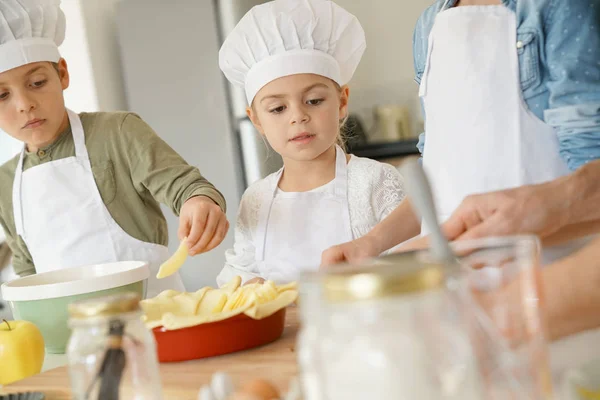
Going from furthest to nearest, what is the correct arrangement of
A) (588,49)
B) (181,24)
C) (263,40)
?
1. (181,24)
2. (263,40)
3. (588,49)

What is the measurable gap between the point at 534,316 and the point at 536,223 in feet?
0.91

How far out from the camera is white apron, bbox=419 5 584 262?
94 cm

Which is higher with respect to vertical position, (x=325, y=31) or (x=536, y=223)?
(x=325, y=31)

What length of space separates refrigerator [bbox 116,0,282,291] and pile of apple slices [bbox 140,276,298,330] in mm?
1830

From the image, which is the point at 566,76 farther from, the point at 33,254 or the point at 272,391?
the point at 33,254

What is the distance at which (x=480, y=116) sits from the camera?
0.98 m

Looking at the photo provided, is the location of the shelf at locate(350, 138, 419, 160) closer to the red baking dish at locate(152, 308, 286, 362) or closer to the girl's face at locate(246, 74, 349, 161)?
the girl's face at locate(246, 74, 349, 161)

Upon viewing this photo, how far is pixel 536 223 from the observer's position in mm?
706

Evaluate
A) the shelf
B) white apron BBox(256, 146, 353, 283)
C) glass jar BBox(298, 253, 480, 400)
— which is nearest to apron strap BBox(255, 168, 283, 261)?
white apron BBox(256, 146, 353, 283)

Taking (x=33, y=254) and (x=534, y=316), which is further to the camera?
(x=33, y=254)

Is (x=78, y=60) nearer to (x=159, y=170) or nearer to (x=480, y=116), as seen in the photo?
(x=159, y=170)

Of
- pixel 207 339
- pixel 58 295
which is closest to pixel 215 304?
pixel 207 339

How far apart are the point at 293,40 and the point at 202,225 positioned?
1.71ft

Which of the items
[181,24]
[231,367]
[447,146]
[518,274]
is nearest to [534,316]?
[518,274]
